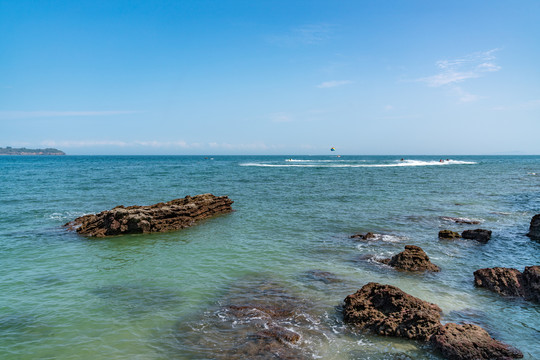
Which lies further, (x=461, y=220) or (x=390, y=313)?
(x=461, y=220)

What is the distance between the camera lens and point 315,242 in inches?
677

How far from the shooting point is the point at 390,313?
8734 millimetres

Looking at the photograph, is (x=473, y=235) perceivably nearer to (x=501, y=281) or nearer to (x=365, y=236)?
(x=365, y=236)

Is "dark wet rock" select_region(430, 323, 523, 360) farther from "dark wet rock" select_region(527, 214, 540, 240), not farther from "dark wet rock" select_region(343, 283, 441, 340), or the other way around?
"dark wet rock" select_region(527, 214, 540, 240)

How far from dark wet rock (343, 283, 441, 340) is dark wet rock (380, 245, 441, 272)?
12.0 feet

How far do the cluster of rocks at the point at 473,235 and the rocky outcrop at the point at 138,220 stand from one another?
15.9m

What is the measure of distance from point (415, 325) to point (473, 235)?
11936 millimetres

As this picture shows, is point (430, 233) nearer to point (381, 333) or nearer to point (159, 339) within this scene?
point (381, 333)

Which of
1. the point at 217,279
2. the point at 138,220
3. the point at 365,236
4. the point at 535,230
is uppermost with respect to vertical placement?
the point at 138,220

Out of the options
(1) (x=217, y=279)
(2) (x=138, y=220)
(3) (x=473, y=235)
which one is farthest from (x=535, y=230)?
(2) (x=138, y=220)

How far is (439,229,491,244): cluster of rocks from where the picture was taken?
1717cm

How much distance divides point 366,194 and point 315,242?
20.8 metres

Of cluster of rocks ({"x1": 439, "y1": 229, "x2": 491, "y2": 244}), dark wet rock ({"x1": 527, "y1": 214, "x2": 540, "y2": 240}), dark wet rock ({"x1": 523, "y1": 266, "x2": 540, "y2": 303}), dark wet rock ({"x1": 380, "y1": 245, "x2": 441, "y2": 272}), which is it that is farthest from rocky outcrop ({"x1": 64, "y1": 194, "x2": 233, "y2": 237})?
dark wet rock ({"x1": 527, "y1": 214, "x2": 540, "y2": 240})

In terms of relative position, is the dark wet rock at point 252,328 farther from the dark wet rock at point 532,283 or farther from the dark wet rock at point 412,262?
the dark wet rock at point 532,283
